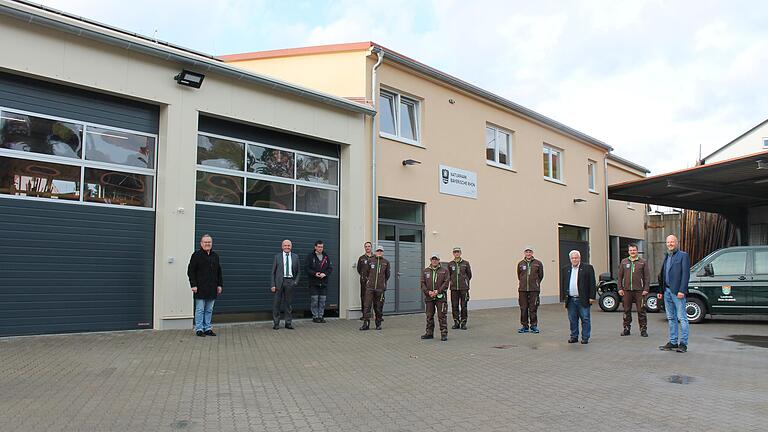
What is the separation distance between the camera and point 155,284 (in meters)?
10.8

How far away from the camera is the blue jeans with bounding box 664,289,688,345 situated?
30.6 ft

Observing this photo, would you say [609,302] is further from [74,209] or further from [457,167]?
[74,209]

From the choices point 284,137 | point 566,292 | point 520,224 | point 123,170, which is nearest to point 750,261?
point 566,292

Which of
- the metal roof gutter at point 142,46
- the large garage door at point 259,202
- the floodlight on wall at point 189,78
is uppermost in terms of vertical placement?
the metal roof gutter at point 142,46

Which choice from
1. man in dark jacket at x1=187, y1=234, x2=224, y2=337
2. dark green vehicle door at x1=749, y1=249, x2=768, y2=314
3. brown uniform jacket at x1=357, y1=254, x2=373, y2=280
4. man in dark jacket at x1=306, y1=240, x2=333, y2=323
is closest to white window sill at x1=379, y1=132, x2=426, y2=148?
man in dark jacket at x1=306, y1=240, x2=333, y2=323

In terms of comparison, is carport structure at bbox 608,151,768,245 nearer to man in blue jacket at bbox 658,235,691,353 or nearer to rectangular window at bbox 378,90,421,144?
rectangular window at bbox 378,90,421,144

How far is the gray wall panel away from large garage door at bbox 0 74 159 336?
0.05ft

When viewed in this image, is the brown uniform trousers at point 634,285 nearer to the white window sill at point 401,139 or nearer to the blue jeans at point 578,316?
the blue jeans at point 578,316

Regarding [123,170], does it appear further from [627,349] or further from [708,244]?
[708,244]

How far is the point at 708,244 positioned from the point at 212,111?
78.9ft

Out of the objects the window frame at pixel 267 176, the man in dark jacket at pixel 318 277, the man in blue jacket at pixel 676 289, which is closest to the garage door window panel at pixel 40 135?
the window frame at pixel 267 176

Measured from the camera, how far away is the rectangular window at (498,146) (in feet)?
60.1

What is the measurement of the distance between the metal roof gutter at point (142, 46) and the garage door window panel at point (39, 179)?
2120mm

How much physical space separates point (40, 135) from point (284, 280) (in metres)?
4.80
